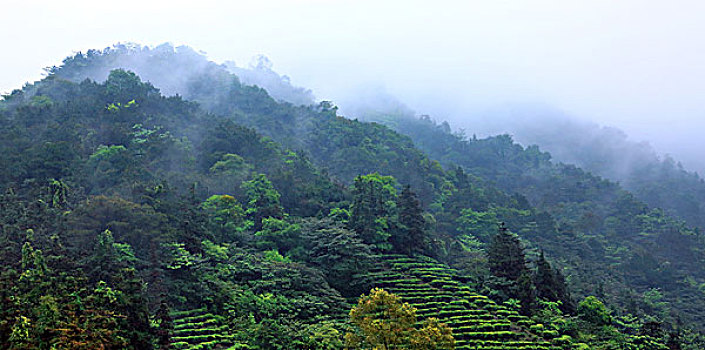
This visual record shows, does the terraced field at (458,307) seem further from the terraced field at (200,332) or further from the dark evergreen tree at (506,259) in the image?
the terraced field at (200,332)

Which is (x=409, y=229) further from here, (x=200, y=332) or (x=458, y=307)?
(x=200, y=332)

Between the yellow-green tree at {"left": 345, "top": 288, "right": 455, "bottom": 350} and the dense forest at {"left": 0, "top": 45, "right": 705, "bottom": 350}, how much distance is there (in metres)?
0.06

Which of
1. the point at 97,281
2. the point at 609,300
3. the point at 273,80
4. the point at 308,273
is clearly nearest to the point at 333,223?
the point at 308,273

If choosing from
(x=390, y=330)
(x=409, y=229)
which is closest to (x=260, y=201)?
(x=409, y=229)

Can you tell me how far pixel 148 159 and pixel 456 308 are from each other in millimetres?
25160

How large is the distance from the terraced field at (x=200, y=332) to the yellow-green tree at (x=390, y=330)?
15.9 feet

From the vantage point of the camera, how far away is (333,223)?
104 ft

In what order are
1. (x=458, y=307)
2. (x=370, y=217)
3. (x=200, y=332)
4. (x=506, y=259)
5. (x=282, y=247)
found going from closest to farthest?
(x=200, y=332) → (x=458, y=307) → (x=506, y=259) → (x=282, y=247) → (x=370, y=217)

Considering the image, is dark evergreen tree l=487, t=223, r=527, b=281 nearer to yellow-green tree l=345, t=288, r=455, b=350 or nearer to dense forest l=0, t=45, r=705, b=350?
dense forest l=0, t=45, r=705, b=350

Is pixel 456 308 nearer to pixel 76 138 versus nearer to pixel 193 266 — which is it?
pixel 193 266

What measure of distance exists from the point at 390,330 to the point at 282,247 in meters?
14.5

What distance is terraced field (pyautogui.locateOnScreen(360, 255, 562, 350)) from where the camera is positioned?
72.8ft

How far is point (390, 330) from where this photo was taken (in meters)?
15.8

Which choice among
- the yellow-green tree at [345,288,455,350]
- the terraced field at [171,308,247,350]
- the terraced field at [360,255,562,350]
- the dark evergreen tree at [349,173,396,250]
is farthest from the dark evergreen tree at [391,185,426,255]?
the yellow-green tree at [345,288,455,350]
